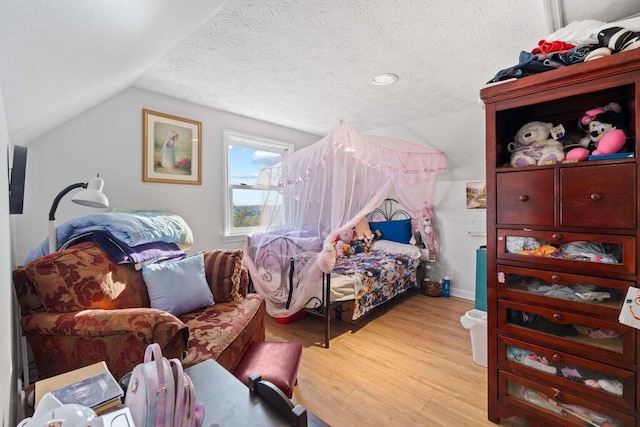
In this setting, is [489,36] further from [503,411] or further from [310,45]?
[503,411]

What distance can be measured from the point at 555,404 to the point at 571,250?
827mm

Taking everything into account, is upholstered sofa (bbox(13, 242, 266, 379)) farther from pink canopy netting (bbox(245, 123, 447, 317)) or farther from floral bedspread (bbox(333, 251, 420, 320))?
floral bedspread (bbox(333, 251, 420, 320))

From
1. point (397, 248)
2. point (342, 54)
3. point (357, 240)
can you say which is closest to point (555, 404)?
point (397, 248)

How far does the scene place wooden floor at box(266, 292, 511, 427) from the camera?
1683 millimetres

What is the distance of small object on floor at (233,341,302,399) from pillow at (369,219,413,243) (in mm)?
2649

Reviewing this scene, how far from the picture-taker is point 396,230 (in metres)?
4.03

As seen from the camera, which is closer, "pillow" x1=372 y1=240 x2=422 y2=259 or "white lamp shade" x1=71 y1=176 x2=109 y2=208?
"white lamp shade" x1=71 y1=176 x2=109 y2=208

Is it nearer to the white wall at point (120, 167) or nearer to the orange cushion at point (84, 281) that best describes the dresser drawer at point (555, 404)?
the orange cushion at point (84, 281)

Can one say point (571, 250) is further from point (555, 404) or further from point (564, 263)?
point (555, 404)

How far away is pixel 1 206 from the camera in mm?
1014

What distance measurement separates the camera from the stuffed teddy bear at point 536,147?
1.46 metres

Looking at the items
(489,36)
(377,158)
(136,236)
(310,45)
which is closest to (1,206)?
(136,236)

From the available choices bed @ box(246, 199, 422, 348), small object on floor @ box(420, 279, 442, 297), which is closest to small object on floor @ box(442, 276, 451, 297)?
small object on floor @ box(420, 279, 442, 297)

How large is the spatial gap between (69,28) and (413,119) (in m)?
3.69
